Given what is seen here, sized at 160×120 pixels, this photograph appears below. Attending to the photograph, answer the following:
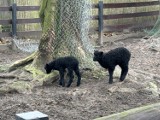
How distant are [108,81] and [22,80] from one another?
1.67 meters

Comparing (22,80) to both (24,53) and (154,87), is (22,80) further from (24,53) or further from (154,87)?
(24,53)

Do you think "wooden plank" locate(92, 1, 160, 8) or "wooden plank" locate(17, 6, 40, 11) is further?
"wooden plank" locate(92, 1, 160, 8)

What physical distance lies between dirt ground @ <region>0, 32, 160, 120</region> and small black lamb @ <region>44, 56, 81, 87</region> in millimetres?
179

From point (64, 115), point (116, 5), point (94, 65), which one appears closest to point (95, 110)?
point (64, 115)

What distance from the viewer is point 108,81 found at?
27.9ft

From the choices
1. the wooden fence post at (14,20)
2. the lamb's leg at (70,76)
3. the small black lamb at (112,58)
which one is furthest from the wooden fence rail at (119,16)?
the lamb's leg at (70,76)

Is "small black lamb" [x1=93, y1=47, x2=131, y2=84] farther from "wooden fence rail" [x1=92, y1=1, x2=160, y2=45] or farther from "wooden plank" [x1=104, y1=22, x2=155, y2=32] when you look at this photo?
"wooden plank" [x1=104, y1=22, x2=155, y2=32]

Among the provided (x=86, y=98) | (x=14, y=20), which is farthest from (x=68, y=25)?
(x=14, y=20)

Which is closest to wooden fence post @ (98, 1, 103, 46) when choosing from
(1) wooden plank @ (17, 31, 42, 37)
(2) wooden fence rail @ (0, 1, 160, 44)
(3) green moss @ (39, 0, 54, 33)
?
(2) wooden fence rail @ (0, 1, 160, 44)

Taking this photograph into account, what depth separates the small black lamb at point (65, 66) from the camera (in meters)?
7.91

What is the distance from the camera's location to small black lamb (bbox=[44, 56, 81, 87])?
26.0 feet

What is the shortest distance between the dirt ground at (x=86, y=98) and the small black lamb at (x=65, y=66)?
0.59 feet

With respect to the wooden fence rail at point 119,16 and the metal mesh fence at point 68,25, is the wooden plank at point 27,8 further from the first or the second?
the metal mesh fence at point 68,25

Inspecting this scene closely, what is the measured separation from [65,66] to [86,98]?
2.78 ft
